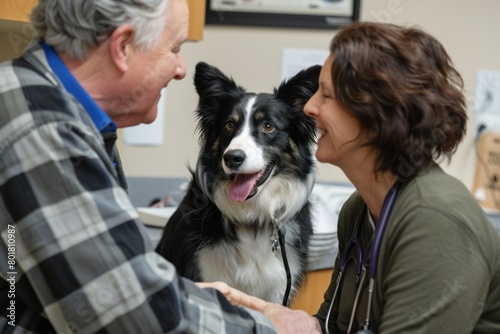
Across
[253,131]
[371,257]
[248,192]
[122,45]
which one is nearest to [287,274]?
[248,192]

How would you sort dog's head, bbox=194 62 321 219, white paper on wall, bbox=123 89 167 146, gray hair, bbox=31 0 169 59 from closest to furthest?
1. gray hair, bbox=31 0 169 59
2. dog's head, bbox=194 62 321 219
3. white paper on wall, bbox=123 89 167 146

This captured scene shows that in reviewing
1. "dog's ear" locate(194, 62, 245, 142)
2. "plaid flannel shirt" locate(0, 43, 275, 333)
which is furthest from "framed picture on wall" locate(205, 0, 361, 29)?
"plaid flannel shirt" locate(0, 43, 275, 333)

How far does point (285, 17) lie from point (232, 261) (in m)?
1.37

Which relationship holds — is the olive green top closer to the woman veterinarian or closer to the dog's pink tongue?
the woman veterinarian

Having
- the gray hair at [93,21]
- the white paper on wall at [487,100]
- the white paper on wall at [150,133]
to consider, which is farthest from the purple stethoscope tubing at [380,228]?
the white paper on wall at [487,100]

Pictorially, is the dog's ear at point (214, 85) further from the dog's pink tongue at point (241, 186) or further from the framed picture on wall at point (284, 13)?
the framed picture on wall at point (284, 13)

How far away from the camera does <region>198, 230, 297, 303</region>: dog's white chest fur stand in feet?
6.80

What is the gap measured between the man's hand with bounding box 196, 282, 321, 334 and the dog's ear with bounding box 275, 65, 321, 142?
844 mm

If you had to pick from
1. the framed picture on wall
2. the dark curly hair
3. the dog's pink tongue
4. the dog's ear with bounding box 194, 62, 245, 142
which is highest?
the dark curly hair

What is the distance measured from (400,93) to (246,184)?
3.10 feet

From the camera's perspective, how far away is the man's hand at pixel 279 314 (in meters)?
1.35

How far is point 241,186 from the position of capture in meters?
2.14

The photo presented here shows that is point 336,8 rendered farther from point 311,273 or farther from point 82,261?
point 82,261

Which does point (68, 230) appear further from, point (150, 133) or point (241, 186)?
point (150, 133)
